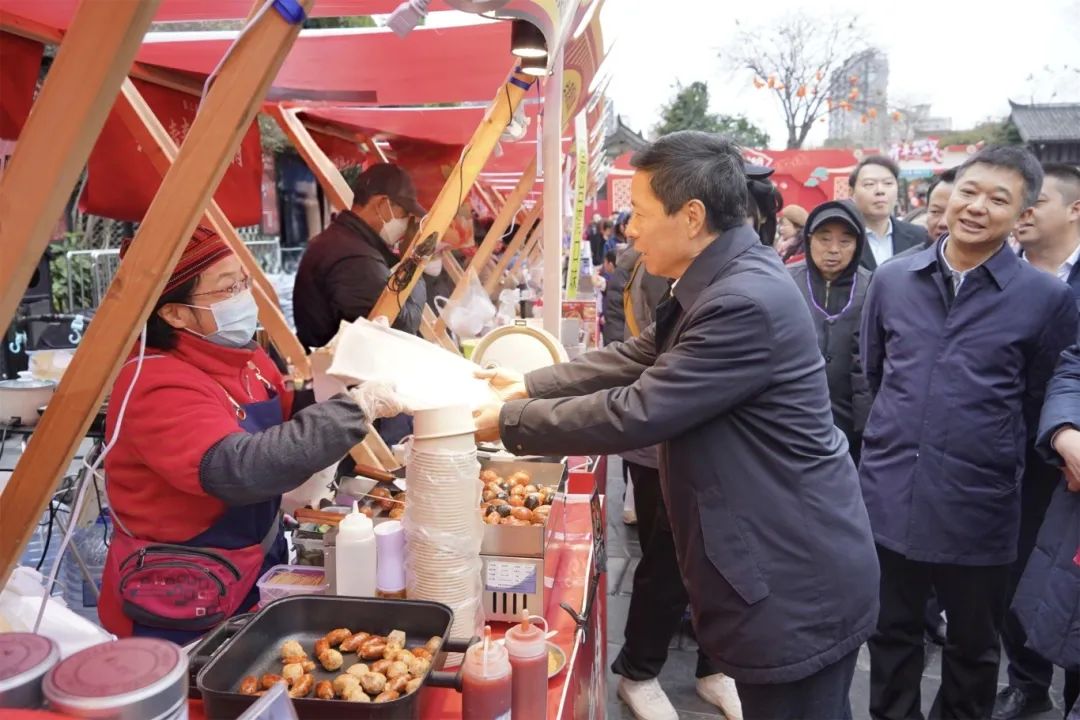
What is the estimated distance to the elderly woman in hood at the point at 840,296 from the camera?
3.79m

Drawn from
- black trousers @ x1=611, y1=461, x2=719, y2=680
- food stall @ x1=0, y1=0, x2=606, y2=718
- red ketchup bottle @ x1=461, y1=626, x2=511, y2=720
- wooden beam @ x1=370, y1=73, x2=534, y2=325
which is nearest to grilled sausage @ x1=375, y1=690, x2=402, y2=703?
food stall @ x1=0, y1=0, x2=606, y2=718

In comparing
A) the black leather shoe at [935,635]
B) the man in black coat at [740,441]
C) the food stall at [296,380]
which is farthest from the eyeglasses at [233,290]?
the black leather shoe at [935,635]

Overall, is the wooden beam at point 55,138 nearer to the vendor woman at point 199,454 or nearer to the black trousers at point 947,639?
the vendor woman at point 199,454

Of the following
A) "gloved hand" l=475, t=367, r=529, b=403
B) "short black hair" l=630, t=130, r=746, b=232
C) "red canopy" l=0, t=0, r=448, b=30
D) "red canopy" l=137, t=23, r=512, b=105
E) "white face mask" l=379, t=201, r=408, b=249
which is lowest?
"gloved hand" l=475, t=367, r=529, b=403

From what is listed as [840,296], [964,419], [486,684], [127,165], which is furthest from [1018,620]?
[127,165]

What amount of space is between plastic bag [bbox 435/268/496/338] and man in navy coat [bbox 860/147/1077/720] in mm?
2881

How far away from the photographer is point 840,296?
3885 mm

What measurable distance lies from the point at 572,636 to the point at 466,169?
1.73 metres

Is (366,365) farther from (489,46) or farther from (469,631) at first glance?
(489,46)

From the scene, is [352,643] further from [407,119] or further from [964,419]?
[407,119]

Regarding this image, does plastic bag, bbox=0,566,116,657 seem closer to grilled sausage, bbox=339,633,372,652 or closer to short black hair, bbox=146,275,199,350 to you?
grilled sausage, bbox=339,633,372,652

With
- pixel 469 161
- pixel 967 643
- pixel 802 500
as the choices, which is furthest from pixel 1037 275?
pixel 469 161

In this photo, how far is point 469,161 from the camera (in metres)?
2.86

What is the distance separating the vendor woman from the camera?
181 cm
